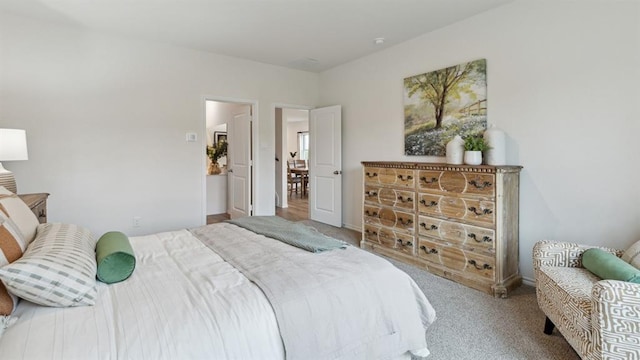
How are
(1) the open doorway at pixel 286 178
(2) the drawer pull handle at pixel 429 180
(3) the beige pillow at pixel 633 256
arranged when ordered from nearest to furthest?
1. (3) the beige pillow at pixel 633 256
2. (2) the drawer pull handle at pixel 429 180
3. (1) the open doorway at pixel 286 178

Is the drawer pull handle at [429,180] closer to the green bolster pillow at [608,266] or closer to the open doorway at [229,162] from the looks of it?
the green bolster pillow at [608,266]

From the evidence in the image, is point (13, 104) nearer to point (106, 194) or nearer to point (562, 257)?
point (106, 194)

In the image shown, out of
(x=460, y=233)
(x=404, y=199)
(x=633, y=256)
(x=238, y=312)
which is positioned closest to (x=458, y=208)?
(x=460, y=233)

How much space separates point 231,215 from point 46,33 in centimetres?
345

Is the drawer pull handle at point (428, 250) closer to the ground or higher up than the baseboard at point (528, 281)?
higher up

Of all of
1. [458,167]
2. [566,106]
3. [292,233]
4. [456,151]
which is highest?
[566,106]

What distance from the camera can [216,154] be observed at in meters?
5.99

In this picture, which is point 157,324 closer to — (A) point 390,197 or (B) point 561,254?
(B) point 561,254

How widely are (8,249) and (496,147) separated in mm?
3293

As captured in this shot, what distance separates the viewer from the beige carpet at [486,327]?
73.5 inches

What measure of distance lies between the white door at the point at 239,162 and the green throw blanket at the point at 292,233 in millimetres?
2456

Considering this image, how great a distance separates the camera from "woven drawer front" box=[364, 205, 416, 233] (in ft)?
10.8

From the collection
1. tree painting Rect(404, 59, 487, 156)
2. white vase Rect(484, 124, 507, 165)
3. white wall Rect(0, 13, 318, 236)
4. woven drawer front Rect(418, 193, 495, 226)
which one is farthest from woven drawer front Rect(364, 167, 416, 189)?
white wall Rect(0, 13, 318, 236)

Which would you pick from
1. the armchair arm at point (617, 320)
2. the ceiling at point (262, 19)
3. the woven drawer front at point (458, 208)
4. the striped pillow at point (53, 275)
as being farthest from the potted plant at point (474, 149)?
the striped pillow at point (53, 275)
